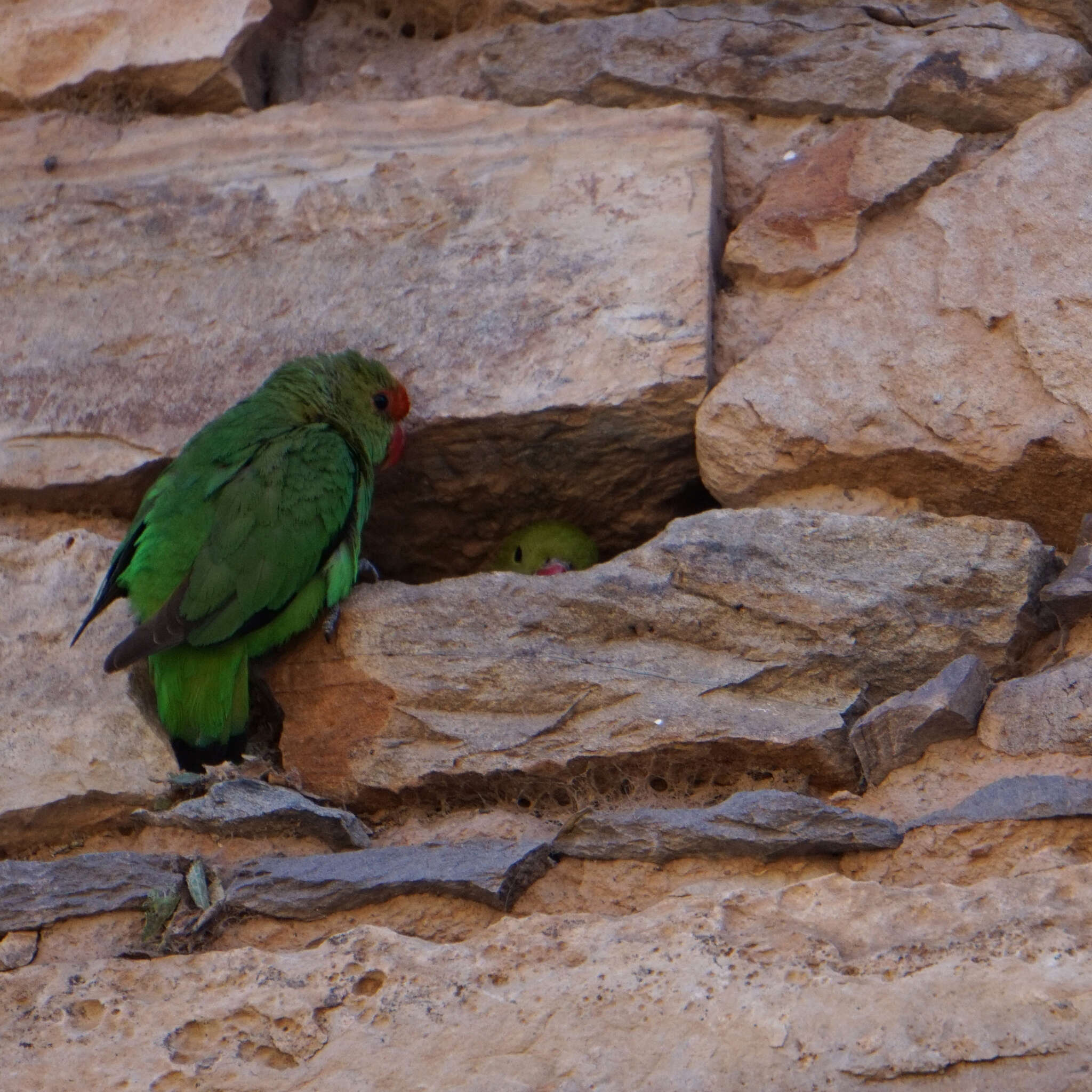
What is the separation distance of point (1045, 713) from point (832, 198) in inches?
61.4

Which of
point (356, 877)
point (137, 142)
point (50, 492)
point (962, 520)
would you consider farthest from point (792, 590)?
point (137, 142)

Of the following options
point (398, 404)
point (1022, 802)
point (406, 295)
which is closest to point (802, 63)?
point (406, 295)

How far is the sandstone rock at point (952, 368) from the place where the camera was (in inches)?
128

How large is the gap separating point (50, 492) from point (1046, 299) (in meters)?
2.46

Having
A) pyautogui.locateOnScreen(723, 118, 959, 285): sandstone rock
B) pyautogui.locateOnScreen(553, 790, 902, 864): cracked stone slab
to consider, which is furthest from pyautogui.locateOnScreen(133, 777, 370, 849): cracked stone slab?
pyautogui.locateOnScreen(723, 118, 959, 285): sandstone rock

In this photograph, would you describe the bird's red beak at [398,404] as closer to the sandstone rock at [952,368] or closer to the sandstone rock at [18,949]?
the sandstone rock at [952,368]

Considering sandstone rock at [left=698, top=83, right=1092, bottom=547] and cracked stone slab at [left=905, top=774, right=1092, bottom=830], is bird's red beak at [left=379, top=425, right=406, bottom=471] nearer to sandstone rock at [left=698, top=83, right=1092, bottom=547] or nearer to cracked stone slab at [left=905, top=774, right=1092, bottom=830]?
sandstone rock at [left=698, top=83, right=1092, bottom=547]

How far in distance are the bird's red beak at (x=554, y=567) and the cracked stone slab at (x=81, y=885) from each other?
1226 millimetres

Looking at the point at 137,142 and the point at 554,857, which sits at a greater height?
the point at 137,142

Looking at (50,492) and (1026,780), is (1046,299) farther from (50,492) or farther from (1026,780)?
(50,492)

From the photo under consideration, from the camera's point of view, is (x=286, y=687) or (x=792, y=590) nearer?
(x=792, y=590)

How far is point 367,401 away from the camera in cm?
362

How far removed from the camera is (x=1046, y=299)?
330 centimetres

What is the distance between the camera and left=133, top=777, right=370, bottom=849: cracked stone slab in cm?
291
